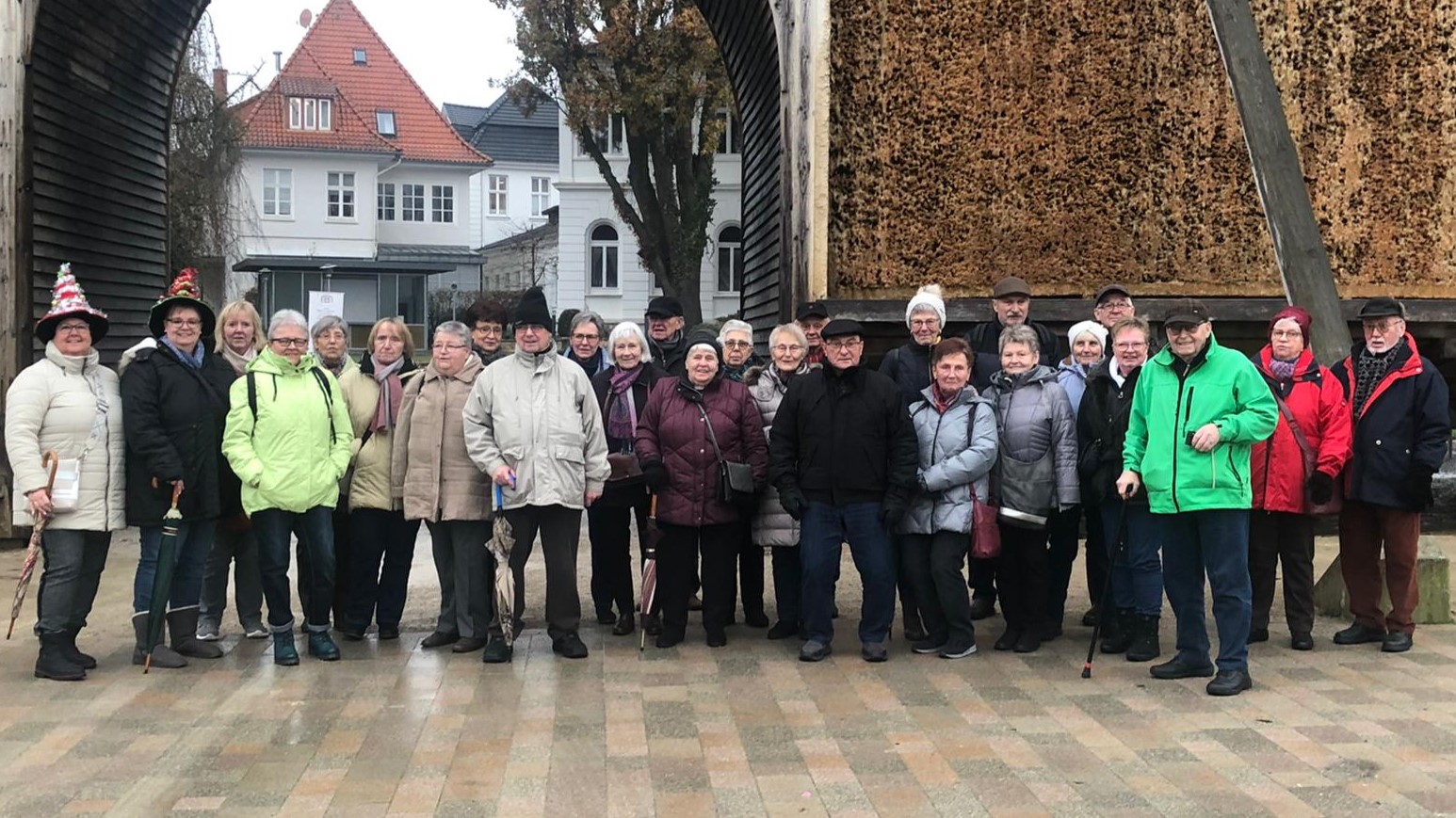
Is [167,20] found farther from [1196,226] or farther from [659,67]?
[659,67]

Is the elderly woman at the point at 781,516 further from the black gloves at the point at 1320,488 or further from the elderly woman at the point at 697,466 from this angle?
the black gloves at the point at 1320,488

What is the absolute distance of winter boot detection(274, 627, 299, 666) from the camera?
7086mm

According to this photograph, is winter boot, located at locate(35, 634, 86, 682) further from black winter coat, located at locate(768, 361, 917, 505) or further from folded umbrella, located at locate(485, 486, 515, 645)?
black winter coat, located at locate(768, 361, 917, 505)

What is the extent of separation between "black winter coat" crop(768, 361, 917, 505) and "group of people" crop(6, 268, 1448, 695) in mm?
14

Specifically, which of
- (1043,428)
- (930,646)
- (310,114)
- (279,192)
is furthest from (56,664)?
(310,114)

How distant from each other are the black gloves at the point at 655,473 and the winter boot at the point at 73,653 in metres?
2.77

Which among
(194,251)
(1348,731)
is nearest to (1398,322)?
(1348,731)

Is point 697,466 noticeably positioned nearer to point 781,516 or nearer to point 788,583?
point 781,516

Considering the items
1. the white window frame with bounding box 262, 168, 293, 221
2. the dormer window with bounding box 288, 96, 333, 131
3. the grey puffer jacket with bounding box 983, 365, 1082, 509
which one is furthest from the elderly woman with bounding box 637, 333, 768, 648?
the dormer window with bounding box 288, 96, 333, 131

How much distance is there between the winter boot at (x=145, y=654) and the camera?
702cm

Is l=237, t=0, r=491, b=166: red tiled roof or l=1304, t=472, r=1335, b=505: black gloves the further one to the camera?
l=237, t=0, r=491, b=166: red tiled roof

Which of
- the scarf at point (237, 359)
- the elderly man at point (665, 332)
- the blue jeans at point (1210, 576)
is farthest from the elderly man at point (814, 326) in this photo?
the scarf at point (237, 359)

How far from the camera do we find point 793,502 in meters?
7.25

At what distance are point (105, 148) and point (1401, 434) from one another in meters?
10.0
